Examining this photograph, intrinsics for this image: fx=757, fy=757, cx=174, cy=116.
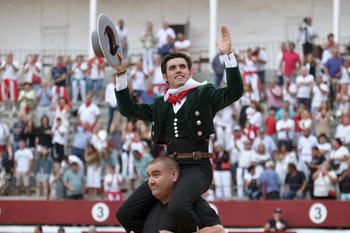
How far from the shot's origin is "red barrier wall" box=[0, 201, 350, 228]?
14008mm

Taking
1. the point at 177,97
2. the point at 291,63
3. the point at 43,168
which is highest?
the point at 291,63

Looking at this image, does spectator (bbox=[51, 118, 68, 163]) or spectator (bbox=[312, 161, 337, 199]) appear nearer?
spectator (bbox=[312, 161, 337, 199])

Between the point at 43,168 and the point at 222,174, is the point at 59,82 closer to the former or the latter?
the point at 43,168

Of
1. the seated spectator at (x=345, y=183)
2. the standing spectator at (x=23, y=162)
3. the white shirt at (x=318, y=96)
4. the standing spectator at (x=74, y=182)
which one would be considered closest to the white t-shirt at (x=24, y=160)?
the standing spectator at (x=23, y=162)

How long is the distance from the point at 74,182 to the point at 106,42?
9.19 metres

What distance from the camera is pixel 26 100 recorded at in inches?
731

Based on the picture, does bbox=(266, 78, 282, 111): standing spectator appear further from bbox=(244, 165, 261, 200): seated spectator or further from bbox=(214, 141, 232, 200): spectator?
bbox=(244, 165, 261, 200): seated spectator

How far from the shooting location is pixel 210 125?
19.7 ft

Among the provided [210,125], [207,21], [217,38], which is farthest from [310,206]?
[207,21]

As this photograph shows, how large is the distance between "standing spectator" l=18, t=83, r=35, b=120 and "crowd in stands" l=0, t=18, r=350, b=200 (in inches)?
1.0

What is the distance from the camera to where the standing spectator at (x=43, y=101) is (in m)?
17.6

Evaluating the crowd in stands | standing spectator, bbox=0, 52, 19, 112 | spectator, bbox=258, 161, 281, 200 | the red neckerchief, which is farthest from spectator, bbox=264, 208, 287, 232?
standing spectator, bbox=0, 52, 19, 112

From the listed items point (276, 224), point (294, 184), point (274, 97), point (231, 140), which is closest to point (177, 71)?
point (276, 224)

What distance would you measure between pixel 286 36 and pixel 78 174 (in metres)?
12.1
